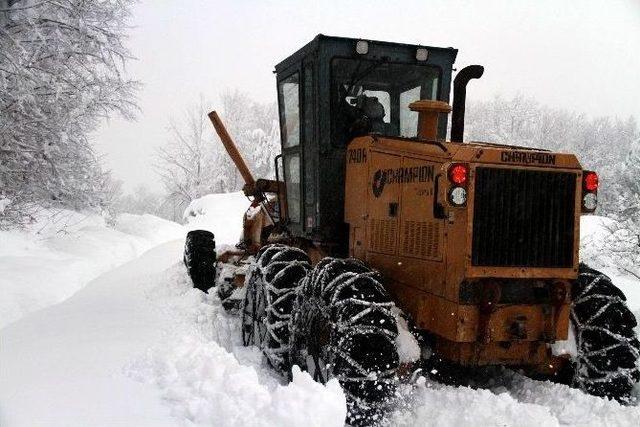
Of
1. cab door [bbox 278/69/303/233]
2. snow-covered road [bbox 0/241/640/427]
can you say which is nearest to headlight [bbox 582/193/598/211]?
snow-covered road [bbox 0/241/640/427]

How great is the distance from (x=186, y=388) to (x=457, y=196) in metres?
1.91

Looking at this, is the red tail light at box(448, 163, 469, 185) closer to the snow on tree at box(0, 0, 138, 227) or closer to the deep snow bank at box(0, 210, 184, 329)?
the deep snow bank at box(0, 210, 184, 329)

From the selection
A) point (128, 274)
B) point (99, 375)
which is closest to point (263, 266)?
point (99, 375)

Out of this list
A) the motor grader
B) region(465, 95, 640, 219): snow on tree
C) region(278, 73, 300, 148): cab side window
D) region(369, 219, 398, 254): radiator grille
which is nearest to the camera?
the motor grader

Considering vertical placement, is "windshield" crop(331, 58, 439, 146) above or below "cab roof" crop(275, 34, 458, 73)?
below

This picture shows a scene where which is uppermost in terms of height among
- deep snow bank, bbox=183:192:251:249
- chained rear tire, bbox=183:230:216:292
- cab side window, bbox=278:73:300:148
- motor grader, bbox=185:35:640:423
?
cab side window, bbox=278:73:300:148

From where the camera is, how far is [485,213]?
3680 mm

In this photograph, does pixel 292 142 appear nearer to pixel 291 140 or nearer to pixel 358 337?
pixel 291 140

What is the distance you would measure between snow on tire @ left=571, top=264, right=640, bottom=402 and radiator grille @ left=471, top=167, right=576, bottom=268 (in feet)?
1.88

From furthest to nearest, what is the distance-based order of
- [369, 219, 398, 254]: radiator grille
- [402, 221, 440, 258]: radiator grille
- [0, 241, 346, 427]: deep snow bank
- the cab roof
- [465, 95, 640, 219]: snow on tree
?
1. [465, 95, 640, 219]: snow on tree
2. the cab roof
3. [369, 219, 398, 254]: radiator grille
4. [402, 221, 440, 258]: radiator grille
5. [0, 241, 346, 427]: deep snow bank

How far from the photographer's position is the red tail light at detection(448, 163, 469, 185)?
11.7ft

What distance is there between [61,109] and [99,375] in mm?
10046

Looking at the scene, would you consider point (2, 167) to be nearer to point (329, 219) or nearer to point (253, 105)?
point (329, 219)

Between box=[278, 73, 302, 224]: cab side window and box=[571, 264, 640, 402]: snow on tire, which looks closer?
box=[571, 264, 640, 402]: snow on tire
